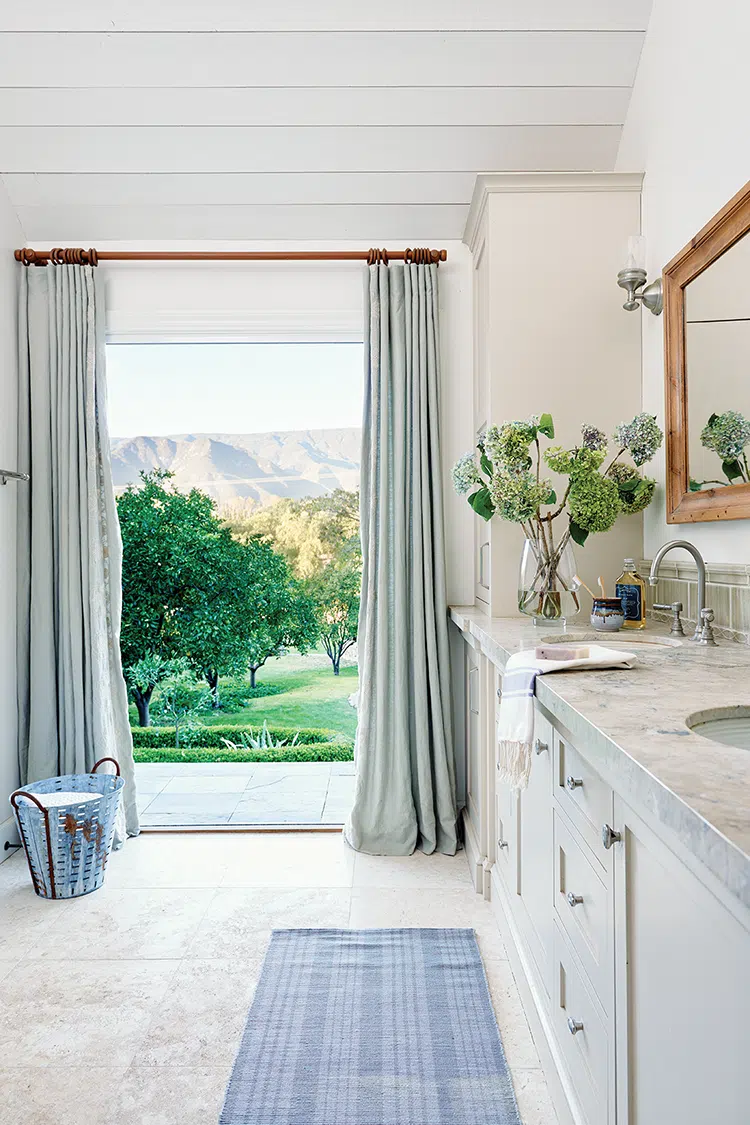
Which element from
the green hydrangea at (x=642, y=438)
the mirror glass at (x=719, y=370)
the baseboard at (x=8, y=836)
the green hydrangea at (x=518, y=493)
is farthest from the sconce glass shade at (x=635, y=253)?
the baseboard at (x=8, y=836)

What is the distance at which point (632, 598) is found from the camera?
2240 mm

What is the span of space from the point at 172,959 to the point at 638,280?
239 centimetres

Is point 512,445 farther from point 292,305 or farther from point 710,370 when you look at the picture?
point 292,305

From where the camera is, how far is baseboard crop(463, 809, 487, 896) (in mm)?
2565

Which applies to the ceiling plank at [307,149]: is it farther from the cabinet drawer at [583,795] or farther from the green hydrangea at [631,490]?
the cabinet drawer at [583,795]

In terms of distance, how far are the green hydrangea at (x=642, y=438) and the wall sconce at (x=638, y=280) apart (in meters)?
0.41

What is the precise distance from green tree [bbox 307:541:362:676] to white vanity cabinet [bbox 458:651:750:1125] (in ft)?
5.29

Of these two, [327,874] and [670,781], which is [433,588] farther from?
[670,781]

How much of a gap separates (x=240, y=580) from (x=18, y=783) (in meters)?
1.19

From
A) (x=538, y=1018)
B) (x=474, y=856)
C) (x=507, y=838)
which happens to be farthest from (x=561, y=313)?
(x=538, y=1018)

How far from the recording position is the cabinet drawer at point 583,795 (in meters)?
1.21

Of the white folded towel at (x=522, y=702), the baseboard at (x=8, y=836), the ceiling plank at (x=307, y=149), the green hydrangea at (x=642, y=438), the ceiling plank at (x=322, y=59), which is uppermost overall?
the ceiling plank at (x=322, y=59)

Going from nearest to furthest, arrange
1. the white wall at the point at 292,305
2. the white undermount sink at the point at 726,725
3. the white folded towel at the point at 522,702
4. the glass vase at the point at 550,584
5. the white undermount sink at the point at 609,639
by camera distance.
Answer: the white undermount sink at the point at 726,725 → the white folded towel at the point at 522,702 → the white undermount sink at the point at 609,639 → the glass vase at the point at 550,584 → the white wall at the point at 292,305

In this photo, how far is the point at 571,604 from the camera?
2.36 m
